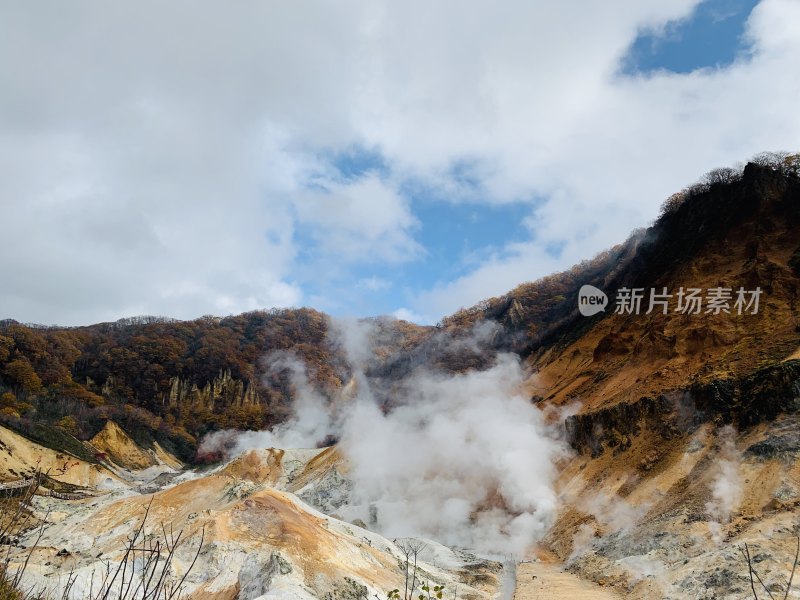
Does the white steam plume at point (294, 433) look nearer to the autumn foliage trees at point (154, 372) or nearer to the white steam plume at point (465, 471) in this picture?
the autumn foliage trees at point (154, 372)

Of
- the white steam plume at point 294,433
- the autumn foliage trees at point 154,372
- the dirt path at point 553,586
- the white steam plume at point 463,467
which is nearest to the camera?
the dirt path at point 553,586

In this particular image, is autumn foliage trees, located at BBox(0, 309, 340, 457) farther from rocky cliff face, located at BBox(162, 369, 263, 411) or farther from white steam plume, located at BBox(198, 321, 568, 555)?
white steam plume, located at BBox(198, 321, 568, 555)

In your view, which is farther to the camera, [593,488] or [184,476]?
[184,476]

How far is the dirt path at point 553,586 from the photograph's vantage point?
15.5 m

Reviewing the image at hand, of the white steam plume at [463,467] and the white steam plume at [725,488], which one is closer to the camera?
the white steam plume at [725,488]

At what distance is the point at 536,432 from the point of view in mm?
30234

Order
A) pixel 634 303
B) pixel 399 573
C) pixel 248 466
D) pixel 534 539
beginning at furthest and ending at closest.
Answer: pixel 248 466, pixel 634 303, pixel 534 539, pixel 399 573

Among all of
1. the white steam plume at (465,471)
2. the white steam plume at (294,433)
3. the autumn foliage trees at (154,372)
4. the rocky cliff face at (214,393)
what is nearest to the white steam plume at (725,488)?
the white steam plume at (465,471)

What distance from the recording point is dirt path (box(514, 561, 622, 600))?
15.5m

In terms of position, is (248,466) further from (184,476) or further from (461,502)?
(461,502)

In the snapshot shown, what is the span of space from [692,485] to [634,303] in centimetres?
1920

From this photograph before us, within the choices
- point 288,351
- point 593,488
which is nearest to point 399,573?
point 593,488

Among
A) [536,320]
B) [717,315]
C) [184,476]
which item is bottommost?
[184,476]

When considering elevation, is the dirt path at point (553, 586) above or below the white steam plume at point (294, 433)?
below
